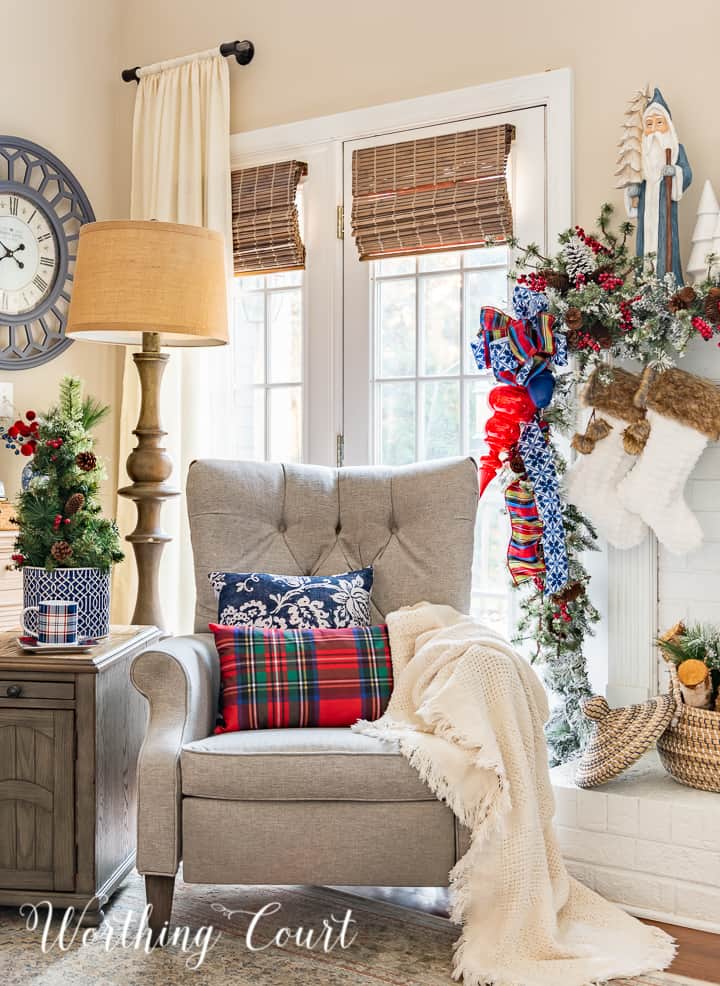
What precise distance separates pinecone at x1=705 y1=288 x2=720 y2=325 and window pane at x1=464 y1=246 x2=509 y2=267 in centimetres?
76

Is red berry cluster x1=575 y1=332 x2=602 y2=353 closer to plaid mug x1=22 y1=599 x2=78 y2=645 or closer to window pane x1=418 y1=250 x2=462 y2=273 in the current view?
window pane x1=418 y1=250 x2=462 y2=273

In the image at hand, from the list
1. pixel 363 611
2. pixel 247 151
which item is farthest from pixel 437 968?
pixel 247 151

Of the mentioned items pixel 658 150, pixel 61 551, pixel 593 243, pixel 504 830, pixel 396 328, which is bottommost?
pixel 504 830

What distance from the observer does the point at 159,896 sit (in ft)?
6.89

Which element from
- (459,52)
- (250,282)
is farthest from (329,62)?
(250,282)

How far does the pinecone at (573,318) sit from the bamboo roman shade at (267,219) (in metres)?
1.15

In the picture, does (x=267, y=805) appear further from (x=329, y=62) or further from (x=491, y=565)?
(x=329, y=62)

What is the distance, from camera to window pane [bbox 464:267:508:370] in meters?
3.15

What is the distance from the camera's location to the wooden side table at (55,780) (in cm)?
221

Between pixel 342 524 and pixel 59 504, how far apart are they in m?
0.77

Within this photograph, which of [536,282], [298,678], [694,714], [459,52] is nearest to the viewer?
[298,678]

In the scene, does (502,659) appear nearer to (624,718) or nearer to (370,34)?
(624,718)

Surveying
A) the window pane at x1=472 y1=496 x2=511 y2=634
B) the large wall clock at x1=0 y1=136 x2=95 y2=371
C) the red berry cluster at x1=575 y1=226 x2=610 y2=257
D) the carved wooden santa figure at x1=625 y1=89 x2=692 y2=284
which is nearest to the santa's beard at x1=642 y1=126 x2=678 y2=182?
the carved wooden santa figure at x1=625 y1=89 x2=692 y2=284

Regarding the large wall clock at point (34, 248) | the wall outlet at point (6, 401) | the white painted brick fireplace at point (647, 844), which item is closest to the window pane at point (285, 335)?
the large wall clock at point (34, 248)
